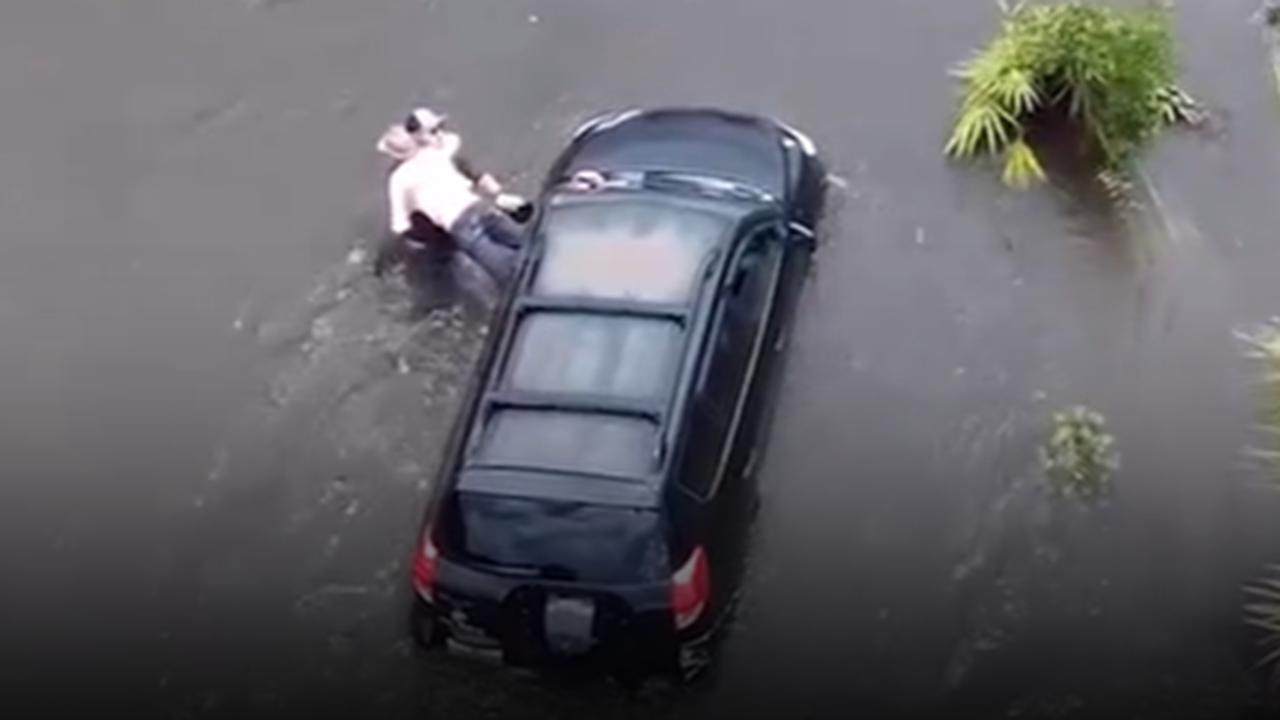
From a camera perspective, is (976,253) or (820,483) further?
(976,253)

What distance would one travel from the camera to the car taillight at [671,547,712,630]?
861 centimetres

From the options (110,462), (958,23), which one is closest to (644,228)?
(110,462)

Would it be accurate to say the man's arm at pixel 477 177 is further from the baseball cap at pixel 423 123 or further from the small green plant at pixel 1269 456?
the small green plant at pixel 1269 456

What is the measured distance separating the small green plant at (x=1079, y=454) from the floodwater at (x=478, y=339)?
0.35 feet

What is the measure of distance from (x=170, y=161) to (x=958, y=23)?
189 inches

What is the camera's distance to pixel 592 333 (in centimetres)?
934

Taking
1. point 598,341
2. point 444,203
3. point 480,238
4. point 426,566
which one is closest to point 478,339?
point 480,238

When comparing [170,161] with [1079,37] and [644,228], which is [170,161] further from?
[1079,37]

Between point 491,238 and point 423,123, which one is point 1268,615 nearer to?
point 491,238

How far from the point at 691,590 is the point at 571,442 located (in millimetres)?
850

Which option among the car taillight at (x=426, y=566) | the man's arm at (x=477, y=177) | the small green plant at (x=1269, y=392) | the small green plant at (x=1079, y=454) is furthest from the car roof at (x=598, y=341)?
the small green plant at (x=1269, y=392)

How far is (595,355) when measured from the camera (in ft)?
30.4

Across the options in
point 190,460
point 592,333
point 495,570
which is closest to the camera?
point 495,570

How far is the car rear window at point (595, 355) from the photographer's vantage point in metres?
9.14
